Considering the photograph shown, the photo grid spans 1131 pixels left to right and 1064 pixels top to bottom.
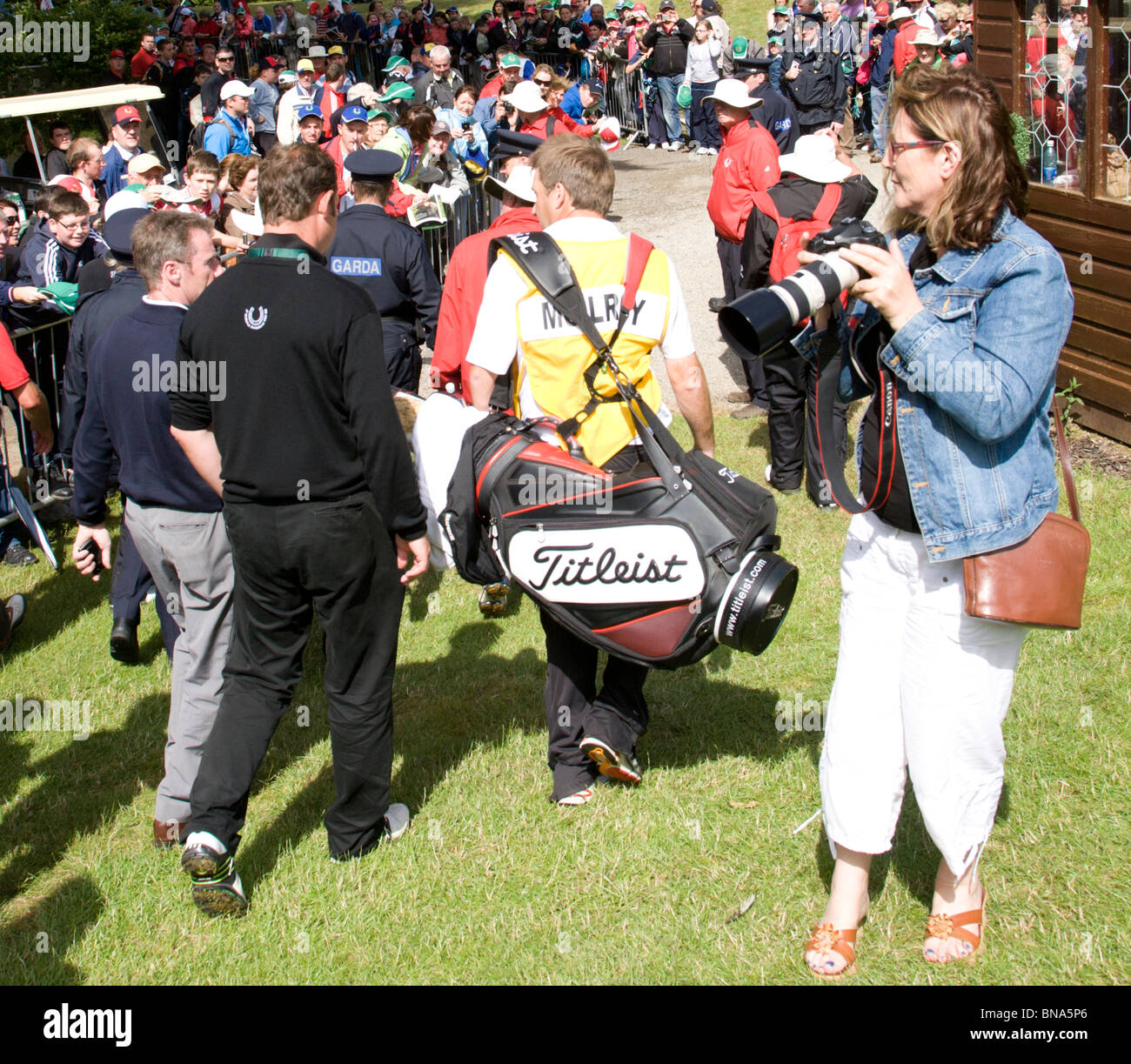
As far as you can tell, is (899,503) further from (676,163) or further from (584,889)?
(676,163)

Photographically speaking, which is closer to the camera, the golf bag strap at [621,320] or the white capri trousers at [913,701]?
the white capri trousers at [913,701]

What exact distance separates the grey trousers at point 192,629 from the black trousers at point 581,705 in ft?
3.75

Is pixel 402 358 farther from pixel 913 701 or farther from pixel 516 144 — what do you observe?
pixel 913 701

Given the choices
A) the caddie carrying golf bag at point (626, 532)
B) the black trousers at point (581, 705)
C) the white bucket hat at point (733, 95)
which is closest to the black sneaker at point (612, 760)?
the black trousers at point (581, 705)

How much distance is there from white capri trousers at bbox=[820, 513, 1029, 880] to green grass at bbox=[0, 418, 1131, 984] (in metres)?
0.48

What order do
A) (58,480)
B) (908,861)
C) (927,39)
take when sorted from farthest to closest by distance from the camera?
(927,39) → (58,480) → (908,861)

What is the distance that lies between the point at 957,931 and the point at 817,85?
53.7 feet

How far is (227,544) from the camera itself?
4156 mm

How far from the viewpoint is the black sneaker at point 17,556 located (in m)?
7.03

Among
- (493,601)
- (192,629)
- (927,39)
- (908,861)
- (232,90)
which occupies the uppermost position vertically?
(927,39)

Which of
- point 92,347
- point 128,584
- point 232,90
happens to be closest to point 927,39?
point 232,90

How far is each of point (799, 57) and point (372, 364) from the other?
54.2 ft

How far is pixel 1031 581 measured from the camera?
9.58 feet

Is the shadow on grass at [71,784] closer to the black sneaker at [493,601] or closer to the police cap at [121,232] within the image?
the black sneaker at [493,601]
